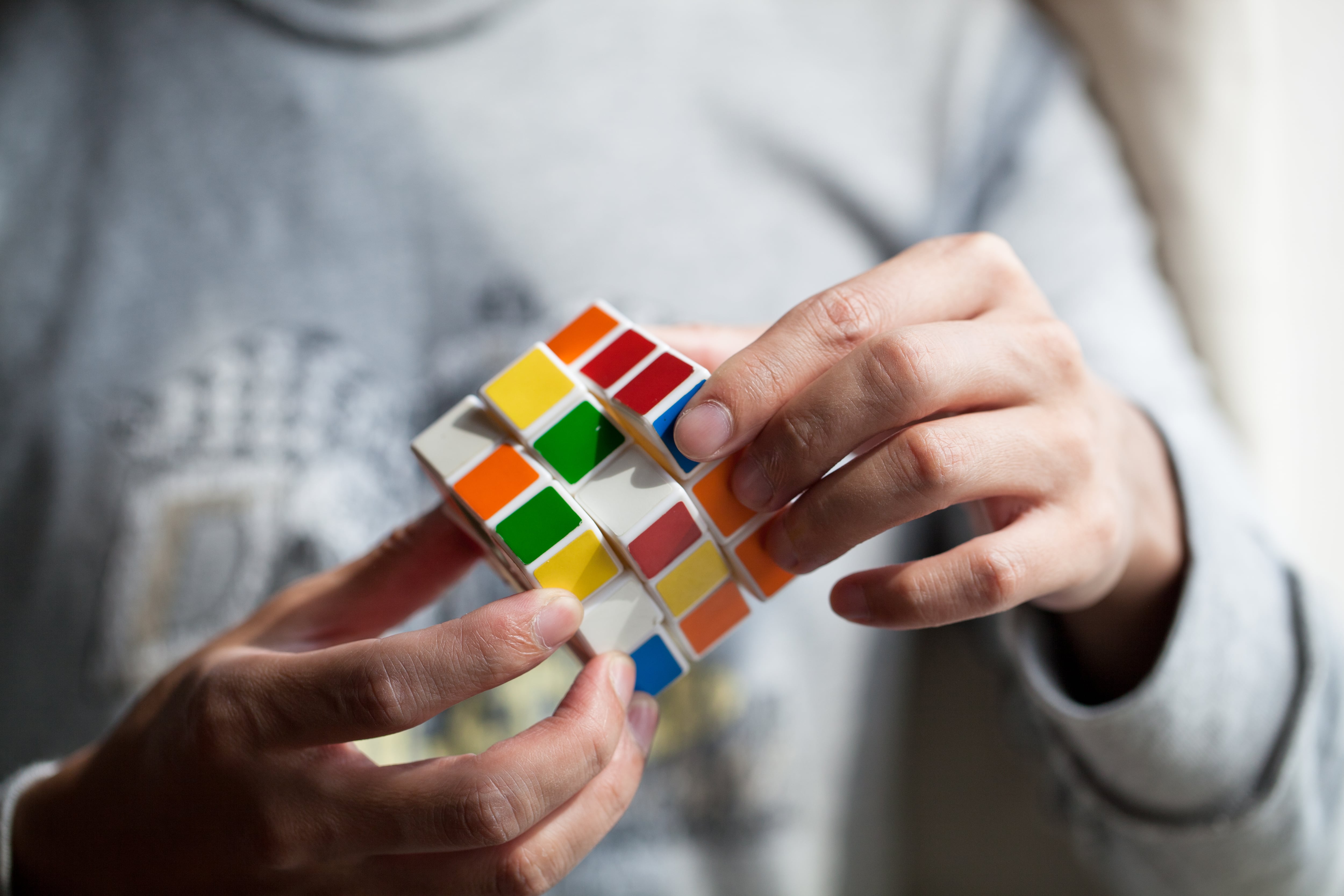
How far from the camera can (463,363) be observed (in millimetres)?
844

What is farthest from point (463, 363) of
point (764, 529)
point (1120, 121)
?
point (1120, 121)

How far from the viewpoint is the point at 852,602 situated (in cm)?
49

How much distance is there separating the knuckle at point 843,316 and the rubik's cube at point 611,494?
0.08m

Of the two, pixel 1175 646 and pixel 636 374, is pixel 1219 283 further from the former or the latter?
pixel 636 374

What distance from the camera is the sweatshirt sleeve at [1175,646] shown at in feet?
2.16

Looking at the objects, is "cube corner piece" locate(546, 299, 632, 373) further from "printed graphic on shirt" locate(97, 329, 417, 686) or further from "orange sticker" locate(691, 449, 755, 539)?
"printed graphic on shirt" locate(97, 329, 417, 686)

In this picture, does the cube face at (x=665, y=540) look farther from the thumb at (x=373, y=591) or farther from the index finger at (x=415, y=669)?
the thumb at (x=373, y=591)

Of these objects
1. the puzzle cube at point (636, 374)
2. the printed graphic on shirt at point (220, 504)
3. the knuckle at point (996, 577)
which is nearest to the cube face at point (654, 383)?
the puzzle cube at point (636, 374)

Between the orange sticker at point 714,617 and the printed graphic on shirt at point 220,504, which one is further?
the printed graphic on shirt at point 220,504

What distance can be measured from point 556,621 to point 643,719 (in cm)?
12

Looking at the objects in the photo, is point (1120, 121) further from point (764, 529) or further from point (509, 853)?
point (509, 853)

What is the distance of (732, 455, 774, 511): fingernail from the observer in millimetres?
470

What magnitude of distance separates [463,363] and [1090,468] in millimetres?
589

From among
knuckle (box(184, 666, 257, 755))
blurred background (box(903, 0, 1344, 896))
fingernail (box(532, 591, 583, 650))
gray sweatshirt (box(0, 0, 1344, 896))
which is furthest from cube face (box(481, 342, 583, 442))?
blurred background (box(903, 0, 1344, 896))
